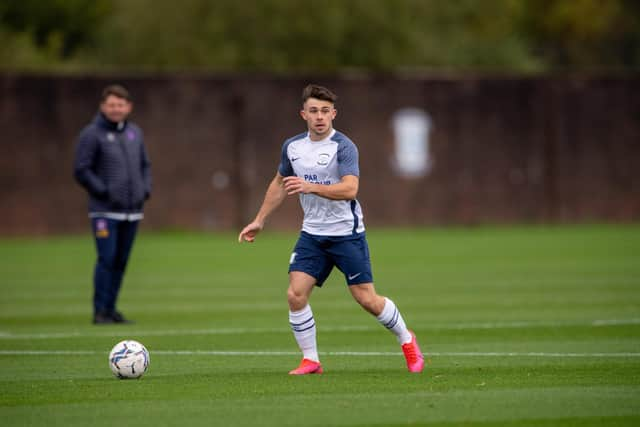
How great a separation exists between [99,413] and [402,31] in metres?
37.3

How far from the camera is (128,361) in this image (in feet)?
30.4

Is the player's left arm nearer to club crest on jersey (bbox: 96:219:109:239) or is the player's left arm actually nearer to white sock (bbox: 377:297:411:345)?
white sock (bbox: 377:297:411:345)

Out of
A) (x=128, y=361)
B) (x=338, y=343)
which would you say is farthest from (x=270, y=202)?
(x=338, y=343)

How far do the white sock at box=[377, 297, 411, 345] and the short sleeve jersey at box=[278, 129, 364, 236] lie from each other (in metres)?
0.63

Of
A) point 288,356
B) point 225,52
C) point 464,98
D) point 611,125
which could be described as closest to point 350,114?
point 464,98

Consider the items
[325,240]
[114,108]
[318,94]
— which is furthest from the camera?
[114,108]

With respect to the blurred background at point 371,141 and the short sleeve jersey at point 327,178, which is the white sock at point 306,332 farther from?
the blurred background at point 371,141

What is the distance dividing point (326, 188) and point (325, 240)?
1.79 feet

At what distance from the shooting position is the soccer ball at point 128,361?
30.4ft

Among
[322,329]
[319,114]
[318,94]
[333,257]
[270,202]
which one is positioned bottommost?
[322,329]

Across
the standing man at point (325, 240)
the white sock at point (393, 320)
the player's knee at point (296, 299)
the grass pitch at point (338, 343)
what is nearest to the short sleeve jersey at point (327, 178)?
the standing man at point (325, 240)

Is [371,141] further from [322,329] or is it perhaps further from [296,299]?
[296,299]

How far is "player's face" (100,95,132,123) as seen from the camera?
13875mm

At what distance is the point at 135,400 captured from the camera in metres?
8.33
